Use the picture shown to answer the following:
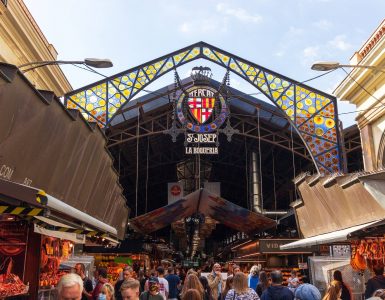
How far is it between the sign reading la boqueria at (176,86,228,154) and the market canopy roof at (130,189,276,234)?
198 cm

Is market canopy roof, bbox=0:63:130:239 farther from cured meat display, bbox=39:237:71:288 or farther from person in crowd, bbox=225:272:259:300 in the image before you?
person in crowd, bbox=225:272:259:300

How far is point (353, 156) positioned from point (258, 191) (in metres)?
6.02

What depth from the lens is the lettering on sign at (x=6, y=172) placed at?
22.0 feet

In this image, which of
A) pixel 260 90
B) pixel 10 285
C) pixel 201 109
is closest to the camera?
pixel 10 285

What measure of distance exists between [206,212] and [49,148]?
15.8 m

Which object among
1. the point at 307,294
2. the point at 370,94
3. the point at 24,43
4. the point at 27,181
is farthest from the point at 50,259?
the point at 370,94

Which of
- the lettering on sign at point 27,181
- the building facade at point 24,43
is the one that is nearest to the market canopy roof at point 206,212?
the building facade at point 24,43

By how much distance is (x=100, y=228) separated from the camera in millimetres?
8633

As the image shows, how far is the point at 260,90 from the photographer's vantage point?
61.2 feet

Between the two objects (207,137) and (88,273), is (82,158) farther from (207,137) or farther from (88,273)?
(207,137)

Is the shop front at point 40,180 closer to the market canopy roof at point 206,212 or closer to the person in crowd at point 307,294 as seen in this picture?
the person in crowd at point 307,294

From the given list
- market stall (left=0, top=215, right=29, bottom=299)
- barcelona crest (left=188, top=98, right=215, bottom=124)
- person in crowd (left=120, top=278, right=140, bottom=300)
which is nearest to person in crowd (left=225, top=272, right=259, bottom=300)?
person in crowd (left=120, top=278, right=140, bottom=300)

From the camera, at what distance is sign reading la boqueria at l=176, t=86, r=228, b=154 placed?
742 inches

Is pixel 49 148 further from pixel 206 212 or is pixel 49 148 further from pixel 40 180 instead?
pixel 206 212
